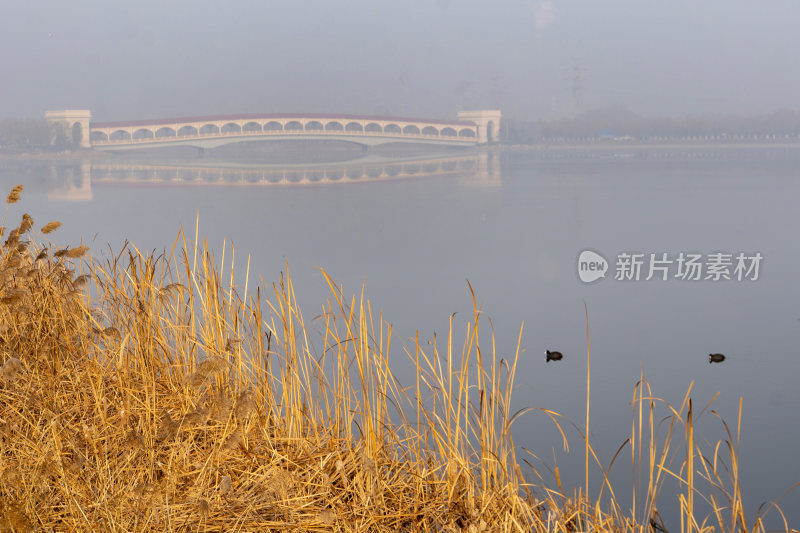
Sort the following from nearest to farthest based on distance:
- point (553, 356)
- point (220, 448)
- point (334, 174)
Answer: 1. point (220, 448)
2. point (553, 356)
3. point (334, 174)

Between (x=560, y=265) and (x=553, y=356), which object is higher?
(x=560, y=265)

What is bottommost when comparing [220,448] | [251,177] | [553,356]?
[553,356]

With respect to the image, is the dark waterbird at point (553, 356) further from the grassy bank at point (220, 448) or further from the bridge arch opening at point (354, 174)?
the bridge arch opening at point (354, 174)

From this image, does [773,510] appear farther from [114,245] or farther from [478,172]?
[478,172]

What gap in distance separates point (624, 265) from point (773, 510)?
164 inches

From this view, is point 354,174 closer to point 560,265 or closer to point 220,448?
point 560,265

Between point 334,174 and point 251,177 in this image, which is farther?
point 334,174

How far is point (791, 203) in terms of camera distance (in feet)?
34.1
